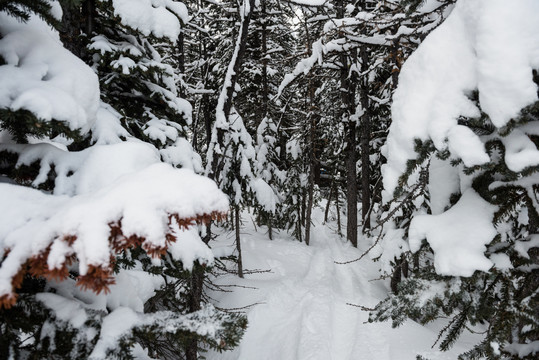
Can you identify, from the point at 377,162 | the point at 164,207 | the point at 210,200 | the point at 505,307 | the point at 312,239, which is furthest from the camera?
the point at 312,239

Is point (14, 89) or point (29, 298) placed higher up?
point (14, 89)

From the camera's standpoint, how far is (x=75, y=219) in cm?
156

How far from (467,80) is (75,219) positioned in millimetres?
3236

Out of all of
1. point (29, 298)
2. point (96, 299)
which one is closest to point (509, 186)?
point (96, 299)

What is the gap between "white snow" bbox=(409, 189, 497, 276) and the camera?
2615mm

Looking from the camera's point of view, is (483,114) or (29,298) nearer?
(29,298)

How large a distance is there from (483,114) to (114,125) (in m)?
4.62

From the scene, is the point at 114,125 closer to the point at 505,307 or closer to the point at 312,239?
the point at 505,307

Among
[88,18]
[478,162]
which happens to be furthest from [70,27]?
[478,162]

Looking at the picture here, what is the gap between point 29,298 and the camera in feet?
6.91

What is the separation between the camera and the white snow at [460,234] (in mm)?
2615

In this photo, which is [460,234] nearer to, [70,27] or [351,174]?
[70,27]

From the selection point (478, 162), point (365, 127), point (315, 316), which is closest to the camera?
point (478, 162)

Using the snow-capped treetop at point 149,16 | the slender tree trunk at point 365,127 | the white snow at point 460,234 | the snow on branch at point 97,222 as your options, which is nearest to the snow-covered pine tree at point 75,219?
the snow on branch at point 97,222
